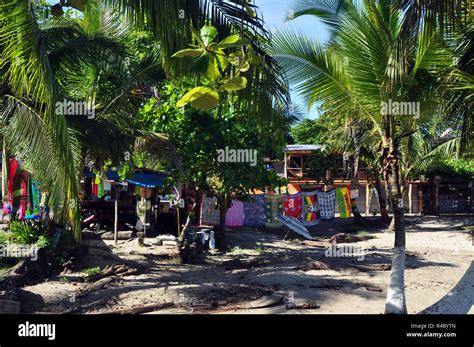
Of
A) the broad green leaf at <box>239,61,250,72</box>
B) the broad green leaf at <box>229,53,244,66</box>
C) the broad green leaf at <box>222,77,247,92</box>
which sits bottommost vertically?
the broad green leaf at <box>222,77,247,92</box>

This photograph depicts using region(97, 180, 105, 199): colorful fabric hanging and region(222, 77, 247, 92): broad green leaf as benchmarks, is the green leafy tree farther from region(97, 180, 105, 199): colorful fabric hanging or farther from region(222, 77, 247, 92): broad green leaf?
region(222, 77, 247, 92): broad green leaf

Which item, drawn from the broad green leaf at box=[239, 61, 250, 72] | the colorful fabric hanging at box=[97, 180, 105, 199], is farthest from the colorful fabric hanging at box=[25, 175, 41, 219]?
the broad green leaf at box=[239, 61, 250, 72]

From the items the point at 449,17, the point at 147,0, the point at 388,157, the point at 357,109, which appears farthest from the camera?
the point at 357,109

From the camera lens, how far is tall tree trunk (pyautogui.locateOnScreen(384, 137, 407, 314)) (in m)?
5.60

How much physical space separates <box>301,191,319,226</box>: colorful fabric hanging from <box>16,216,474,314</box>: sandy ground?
603 cm

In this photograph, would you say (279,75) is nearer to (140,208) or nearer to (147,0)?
(147,0)

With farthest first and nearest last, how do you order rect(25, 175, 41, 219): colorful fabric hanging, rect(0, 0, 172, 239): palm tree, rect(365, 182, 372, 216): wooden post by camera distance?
1. rect(365, 182, 372, 216): wooden post
2. rect(25, 175, 41, 219): colorful fabric hanging
3. rect(0, 0, 172, 239): palm tree

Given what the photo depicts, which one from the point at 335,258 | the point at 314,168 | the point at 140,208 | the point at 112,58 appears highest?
the point at 112,58

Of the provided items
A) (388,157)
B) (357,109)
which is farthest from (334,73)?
(388,157)

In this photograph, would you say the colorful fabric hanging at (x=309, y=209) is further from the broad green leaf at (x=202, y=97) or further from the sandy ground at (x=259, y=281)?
the broad green leaf at (x=202, y=97)

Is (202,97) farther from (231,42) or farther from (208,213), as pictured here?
(208,213)

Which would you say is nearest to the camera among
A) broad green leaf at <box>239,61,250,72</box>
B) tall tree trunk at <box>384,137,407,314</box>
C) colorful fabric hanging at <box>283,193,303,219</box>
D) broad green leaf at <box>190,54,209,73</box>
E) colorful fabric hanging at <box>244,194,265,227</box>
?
broad green leaf at <box>190,54,209,73</box>
